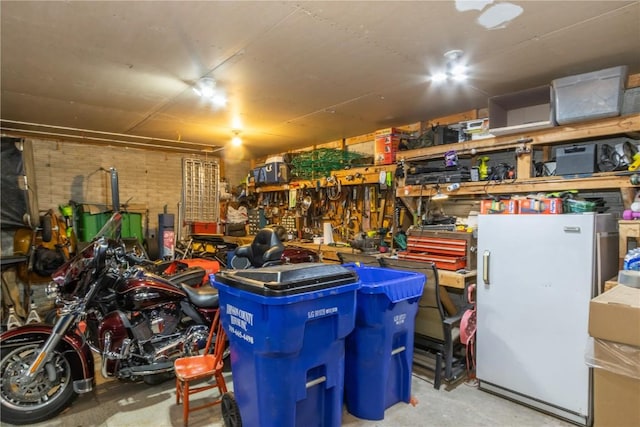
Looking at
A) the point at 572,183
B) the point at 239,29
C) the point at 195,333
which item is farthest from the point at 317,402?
the point at 572,183

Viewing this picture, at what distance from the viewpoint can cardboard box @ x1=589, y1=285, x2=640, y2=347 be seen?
1.25 m

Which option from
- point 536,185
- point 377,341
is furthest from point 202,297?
point 536,185

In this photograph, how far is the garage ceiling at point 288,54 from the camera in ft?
7.09

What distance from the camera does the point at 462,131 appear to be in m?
3.93

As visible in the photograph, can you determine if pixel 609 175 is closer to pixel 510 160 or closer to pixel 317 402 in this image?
pixel 510 160

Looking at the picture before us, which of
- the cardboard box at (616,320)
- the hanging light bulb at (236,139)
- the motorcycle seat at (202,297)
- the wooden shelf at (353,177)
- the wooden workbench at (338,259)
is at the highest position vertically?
the hanging light bulb at (236,139)

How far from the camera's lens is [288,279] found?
6.37ft

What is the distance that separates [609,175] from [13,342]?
4.70m

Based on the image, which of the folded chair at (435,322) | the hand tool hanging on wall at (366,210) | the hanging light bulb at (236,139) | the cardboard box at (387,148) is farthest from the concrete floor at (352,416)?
the hanging light bulb at (236,139)

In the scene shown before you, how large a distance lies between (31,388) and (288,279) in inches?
84.6

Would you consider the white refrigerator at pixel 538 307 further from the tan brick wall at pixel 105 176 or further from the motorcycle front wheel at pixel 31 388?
the tan brick wall at pixel 105 176

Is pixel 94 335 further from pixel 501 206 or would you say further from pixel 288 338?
pixel 501 206

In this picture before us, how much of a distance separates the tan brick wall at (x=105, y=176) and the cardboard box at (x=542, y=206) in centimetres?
584

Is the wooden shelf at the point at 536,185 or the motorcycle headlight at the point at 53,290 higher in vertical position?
the wooden shelf at the point at 536,185
